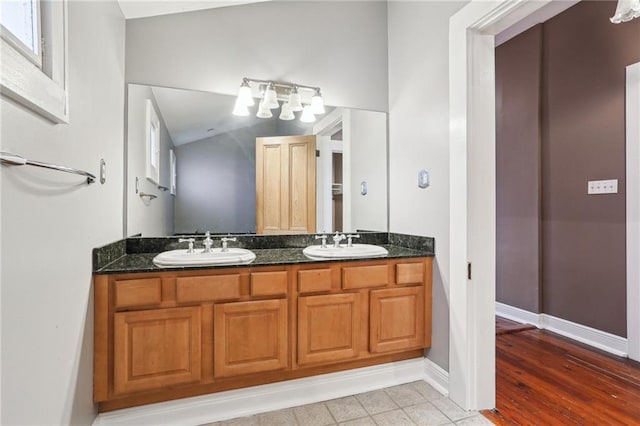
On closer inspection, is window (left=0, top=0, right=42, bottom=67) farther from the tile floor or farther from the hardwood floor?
the hardwood floor

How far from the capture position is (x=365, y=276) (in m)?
1.90

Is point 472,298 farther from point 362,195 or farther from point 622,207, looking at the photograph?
point 622,207

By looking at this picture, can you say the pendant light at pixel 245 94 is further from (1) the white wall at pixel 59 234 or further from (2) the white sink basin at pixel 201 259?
(2) the white sink basin at pixel 201 259

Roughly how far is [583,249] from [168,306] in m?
3.12

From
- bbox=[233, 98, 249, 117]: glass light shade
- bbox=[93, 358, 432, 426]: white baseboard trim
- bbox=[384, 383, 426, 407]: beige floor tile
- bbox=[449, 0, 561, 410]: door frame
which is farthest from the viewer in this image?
bbox=[233, 98, 249, 117]: glass light shade

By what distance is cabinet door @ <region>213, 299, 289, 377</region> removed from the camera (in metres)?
1.63

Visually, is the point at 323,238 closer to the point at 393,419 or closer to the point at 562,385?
the point at 393,419

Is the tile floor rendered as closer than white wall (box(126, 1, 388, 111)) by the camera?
Yes

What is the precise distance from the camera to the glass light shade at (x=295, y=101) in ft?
7.48

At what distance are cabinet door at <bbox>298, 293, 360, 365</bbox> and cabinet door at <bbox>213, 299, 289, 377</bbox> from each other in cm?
11

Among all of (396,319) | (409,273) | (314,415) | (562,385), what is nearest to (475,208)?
(409,273)

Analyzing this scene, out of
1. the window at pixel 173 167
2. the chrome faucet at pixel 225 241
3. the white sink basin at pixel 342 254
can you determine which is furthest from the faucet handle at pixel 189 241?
the white sink basin at pixel 342 254

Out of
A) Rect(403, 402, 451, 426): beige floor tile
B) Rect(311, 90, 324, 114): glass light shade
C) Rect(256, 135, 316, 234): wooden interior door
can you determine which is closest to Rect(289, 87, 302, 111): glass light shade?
Rect(311, 90, 324, 114): glass light shade

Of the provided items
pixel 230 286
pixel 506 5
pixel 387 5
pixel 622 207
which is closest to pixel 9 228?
pixel 230 286
